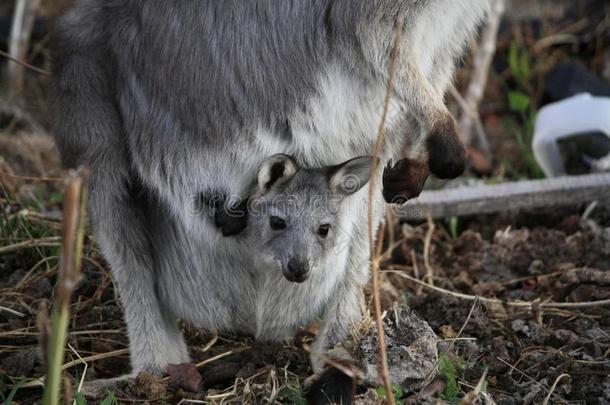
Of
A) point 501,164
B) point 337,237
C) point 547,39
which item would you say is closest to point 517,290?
point 337,237

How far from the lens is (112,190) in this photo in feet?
9.51

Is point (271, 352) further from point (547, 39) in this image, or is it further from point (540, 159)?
point (547, 39)

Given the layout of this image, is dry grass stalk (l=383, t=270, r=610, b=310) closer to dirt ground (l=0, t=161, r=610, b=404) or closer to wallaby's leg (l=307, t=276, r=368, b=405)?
dirt ground (l=0, t=161, r=610, b=404)

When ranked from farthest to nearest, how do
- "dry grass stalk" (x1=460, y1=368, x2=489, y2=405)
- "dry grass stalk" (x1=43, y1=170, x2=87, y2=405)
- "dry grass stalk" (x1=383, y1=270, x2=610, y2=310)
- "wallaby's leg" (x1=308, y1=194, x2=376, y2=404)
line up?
"dry grass stalk" (x1=383, y1=270, x2=610, y2=310), "wallaby's leg" (x1=308, y1=194, x2=376, y2=404), "dry grass stalk" (x1=460, y1=368, x2=489, y2=405), "dry grass stalk" (x1=43, y1=170, x2=87, y2=405)

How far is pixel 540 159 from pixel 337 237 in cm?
182

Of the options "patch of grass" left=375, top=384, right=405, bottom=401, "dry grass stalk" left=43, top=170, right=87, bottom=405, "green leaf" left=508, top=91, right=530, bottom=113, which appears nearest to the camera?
"dry grass stalk" left=43, top=170, right=87, bottom=405

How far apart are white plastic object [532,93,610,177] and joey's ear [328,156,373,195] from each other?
1766 mm

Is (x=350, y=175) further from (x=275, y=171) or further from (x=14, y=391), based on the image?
(x=14, y=391)

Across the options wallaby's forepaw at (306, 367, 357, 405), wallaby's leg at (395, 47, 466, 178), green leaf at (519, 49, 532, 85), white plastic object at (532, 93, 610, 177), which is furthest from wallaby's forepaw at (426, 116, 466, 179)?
green leaf at (519, 49, 532, 85)

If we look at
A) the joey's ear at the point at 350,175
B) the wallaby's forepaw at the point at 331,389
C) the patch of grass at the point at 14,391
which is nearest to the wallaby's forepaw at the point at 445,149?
the joey's ear at the point at 350,175

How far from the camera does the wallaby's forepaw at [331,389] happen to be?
2629 millimetres

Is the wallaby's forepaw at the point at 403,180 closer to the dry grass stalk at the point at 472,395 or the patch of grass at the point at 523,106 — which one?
the dry grass stalk at the point at 472,395

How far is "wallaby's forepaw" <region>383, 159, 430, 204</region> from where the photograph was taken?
9.10 ft

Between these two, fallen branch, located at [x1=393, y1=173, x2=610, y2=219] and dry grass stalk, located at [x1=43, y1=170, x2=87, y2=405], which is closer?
dry grass stalk, located at [x1=43, y1=170, x2=87, y2=405]
